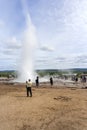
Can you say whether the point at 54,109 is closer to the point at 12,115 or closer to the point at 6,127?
the point at 12,115

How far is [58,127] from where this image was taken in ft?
45.6

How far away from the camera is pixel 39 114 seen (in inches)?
696

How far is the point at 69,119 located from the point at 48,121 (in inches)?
52.5

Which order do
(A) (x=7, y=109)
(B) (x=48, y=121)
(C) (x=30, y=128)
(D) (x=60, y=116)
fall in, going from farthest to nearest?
(A) (x=7, y=109)
(D) (x=60, y=116)
(B) (x=48, y=121)
(C) (x=30, y=128)

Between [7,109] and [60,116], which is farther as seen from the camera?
[7,109]

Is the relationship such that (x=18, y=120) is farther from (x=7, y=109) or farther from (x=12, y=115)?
(x=7, y=109)

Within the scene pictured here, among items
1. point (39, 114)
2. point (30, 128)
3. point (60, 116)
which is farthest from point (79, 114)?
point (30, 128)

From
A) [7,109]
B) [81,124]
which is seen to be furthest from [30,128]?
[7,109]

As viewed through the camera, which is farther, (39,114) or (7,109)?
(7,109)

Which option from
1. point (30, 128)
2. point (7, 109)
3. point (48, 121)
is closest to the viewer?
point (30, 128)

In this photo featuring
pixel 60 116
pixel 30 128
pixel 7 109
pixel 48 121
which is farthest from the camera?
pixel 7 109

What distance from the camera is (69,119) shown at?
15836mm

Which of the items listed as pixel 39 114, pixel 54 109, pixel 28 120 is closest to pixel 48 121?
pixel 28 120

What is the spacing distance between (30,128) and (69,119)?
3055 millimetres
